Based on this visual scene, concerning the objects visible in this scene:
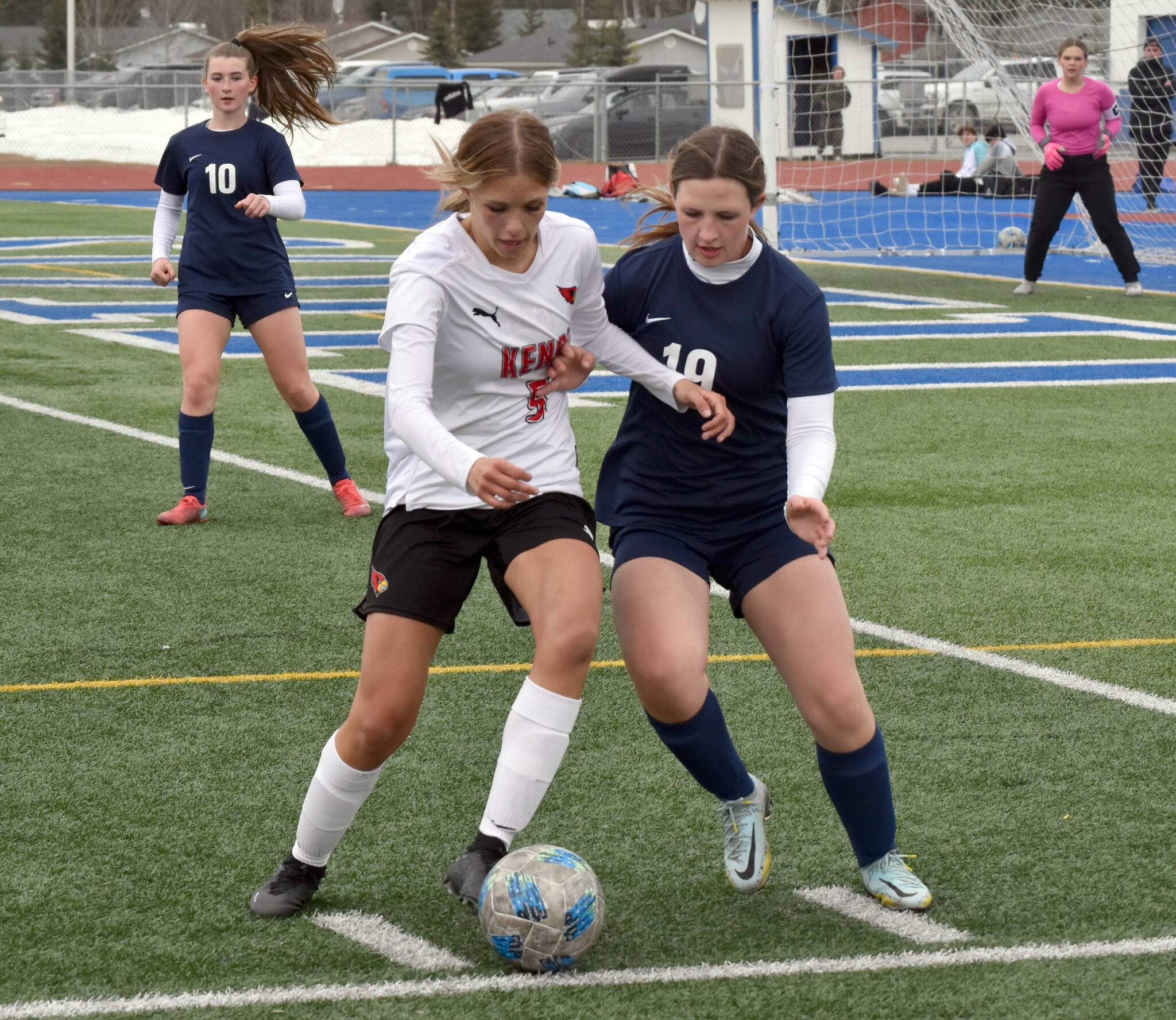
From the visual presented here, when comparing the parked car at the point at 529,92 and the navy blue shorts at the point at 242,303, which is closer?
the navy blue shorts at the point at 242,303

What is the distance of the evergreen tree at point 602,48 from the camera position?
73.2 metres

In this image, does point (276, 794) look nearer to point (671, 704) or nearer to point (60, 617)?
point (671, 704)

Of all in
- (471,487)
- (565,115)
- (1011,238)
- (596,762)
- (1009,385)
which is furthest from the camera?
(565,115)

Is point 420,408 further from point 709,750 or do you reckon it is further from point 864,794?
point 864,794

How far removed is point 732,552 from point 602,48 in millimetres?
72976

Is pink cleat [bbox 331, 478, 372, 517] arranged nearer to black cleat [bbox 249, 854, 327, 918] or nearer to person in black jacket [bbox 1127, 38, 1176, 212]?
black cleat [bbox 249, 854, 327, 918]

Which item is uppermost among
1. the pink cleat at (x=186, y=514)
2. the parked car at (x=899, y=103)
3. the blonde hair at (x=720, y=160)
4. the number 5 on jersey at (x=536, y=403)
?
the parked car at (x=899, y=103)

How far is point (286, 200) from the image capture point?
23.8 feet

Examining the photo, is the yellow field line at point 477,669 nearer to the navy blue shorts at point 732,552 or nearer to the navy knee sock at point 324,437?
the navy blue shorts at point 732,552

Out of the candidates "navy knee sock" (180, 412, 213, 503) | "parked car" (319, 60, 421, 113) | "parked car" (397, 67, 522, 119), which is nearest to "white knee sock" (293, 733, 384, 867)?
"navy knee sock" (180, 412, 213, 503)

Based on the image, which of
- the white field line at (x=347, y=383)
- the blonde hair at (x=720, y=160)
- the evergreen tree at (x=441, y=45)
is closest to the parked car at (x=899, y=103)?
the white field line at (x=347, y=383)

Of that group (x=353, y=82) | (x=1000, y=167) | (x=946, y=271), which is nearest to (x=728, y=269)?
(x=946, y=271)

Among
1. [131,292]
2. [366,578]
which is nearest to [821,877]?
[366,578]

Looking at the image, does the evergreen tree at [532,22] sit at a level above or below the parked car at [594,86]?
above
